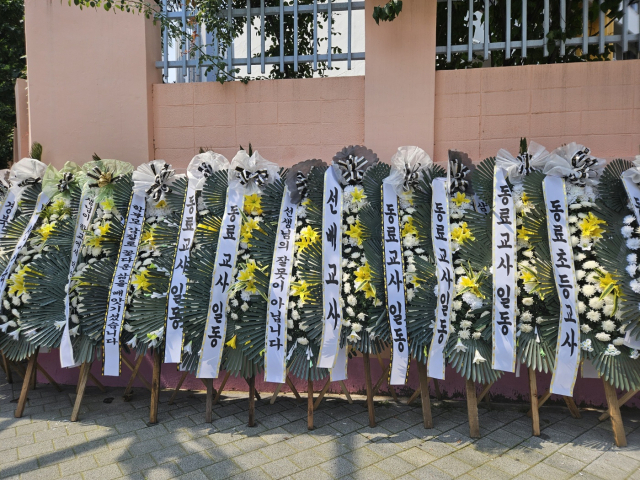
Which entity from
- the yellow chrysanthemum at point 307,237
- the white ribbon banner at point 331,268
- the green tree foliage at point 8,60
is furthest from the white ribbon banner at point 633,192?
the green tree foliage at point 8,60

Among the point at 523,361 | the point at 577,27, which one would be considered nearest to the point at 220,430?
the point at 523,361

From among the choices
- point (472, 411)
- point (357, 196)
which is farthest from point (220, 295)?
point (472, 411)

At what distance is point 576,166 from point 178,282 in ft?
9.19

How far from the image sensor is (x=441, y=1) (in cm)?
427

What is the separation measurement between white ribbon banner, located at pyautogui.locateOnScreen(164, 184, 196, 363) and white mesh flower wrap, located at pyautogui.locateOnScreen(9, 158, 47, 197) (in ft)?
4.79

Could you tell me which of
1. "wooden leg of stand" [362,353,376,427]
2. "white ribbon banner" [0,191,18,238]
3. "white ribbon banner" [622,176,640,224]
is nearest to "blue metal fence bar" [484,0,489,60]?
"white ribbon banner" [622,176,640,224]

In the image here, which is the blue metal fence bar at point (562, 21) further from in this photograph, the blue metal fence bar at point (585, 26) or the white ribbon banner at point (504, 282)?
the white ribbon banner at point (504, 282)

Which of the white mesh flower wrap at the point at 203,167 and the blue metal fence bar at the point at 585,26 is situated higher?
the blue metal fence bar at the point at 585,26

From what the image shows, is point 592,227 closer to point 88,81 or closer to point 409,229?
point 409,229

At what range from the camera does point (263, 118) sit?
4273 mm

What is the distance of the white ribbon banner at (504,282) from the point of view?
2906 mm

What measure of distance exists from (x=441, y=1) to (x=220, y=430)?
4.00 metres

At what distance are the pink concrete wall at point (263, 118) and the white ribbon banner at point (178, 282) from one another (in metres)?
1.00

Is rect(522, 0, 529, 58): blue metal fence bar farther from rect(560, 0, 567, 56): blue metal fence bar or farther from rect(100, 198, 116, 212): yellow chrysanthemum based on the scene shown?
rect(100, 198, 116, 212): yellow chrysanthemum
